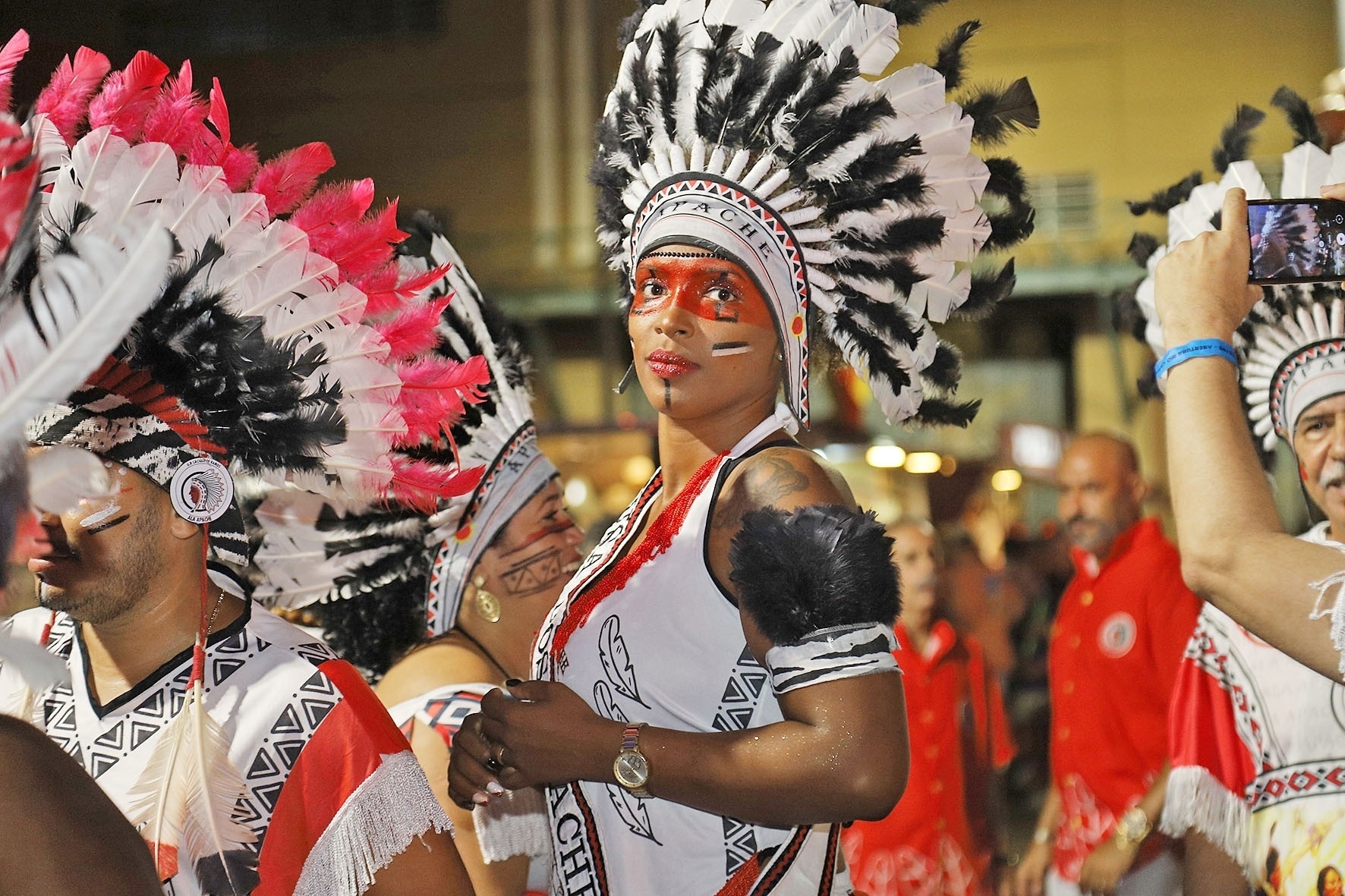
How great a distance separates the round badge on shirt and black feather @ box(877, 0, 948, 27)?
337 centimetres

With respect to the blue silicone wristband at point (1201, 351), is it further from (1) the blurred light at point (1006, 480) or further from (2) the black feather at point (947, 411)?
(1) the blurred light at point (1006, 480)

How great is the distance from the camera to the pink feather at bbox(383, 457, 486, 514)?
2527 millimetres

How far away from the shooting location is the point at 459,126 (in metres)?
15.7

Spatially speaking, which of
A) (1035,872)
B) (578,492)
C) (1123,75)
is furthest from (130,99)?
(1123,75)

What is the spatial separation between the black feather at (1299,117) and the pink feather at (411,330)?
2.35 meters

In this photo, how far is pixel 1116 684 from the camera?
5.34 meters

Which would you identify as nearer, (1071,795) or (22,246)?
(22,246)

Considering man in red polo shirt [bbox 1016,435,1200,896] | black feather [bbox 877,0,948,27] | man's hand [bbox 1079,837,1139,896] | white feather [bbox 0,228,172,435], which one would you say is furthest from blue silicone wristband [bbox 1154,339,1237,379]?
man in red polo shirt [bbox 1016,435,1200,896]

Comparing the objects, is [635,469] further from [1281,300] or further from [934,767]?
[1281,300]

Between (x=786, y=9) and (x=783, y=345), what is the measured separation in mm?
684

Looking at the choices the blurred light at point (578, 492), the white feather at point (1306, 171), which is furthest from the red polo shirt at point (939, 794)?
the blurred light at point (578, 492)

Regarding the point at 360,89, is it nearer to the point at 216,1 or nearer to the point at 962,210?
the point at 216,1

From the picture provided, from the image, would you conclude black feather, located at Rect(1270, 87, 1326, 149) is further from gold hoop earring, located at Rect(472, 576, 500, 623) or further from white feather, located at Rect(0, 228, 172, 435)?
white feather, located at Rect(0, 228, 172, 435)

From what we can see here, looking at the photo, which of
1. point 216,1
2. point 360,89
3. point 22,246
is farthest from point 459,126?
point 22,246
